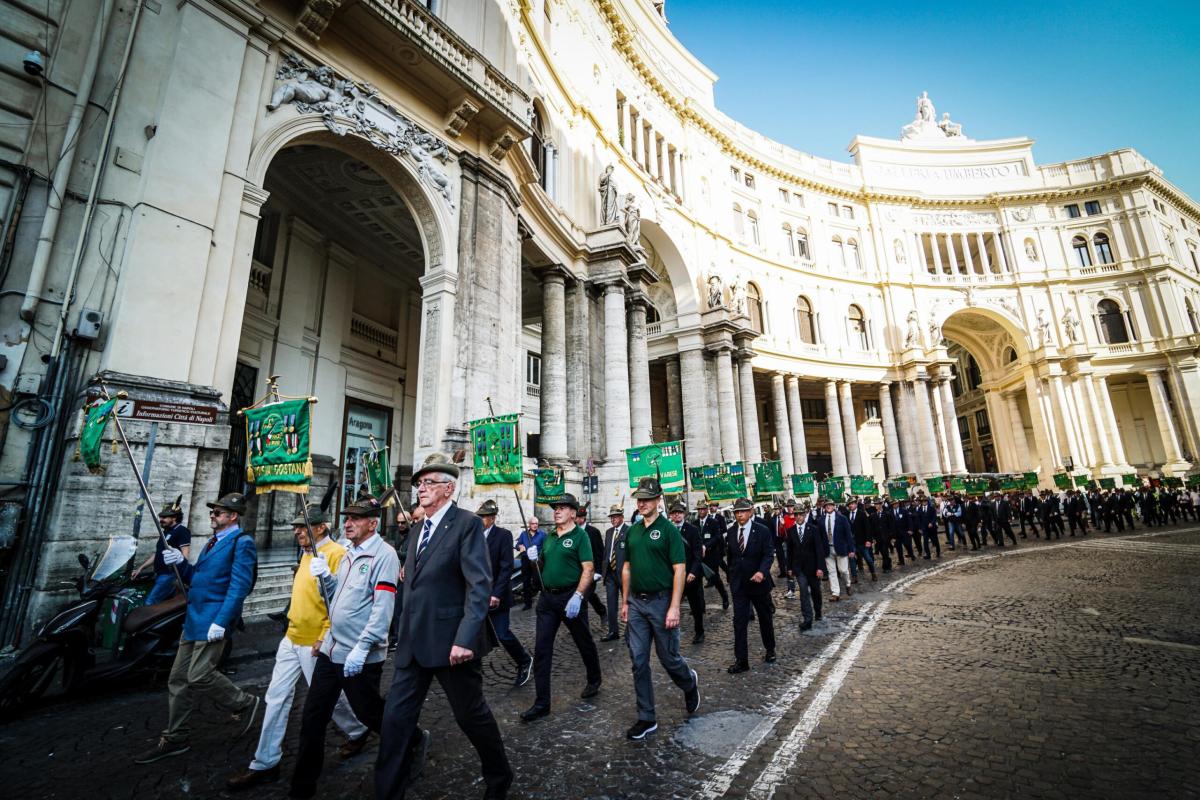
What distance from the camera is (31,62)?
22.6 feet

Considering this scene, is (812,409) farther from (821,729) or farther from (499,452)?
(821,729)

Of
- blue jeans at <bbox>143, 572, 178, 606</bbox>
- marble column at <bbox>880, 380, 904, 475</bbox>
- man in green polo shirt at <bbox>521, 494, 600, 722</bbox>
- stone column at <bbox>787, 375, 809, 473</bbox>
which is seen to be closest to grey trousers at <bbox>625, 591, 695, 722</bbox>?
man in green polo shirt at <bbox>521, 494, 600, 722</bbox>

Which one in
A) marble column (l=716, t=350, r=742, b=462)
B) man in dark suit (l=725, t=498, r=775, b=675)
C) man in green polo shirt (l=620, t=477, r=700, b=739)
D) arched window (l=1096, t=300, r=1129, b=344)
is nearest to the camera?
man in green polo shirt (l=620, t=477, r=700, b=739)

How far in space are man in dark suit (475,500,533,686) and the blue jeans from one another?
3.24 meters

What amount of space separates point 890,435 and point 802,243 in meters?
14.6

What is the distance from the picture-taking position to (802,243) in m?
36.4

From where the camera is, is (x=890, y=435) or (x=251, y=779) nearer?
(x=251, y=779)

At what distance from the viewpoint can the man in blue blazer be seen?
3760 mm

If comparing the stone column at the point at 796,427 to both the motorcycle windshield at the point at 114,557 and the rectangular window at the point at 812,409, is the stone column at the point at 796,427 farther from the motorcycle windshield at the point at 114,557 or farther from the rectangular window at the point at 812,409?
the motorcycle windshield at the point at 114,557

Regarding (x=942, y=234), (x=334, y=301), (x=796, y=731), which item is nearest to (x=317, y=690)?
(x=796, y=731)

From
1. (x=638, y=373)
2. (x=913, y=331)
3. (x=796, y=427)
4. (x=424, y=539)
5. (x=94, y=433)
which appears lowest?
(x=424, y=539)

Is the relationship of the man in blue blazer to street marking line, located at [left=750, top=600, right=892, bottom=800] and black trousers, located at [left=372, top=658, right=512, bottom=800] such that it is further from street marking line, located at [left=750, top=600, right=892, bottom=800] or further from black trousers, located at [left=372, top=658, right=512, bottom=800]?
street marking line, located at [left=750, top=600, right=892, bottom=800]

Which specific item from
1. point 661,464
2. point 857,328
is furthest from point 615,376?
point 857,328

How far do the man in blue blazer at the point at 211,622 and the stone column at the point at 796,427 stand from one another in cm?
2936
